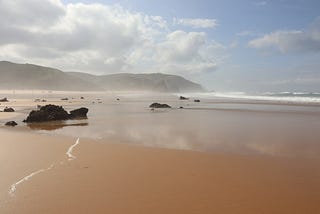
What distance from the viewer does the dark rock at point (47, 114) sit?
15566mm

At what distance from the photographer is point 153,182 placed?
5.65m

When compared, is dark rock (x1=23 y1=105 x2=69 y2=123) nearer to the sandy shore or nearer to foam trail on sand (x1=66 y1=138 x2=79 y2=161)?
foam trail on sand (x1=66 y1=138 x2=79 y2=161)

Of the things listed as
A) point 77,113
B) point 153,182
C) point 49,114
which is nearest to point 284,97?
point 77,113

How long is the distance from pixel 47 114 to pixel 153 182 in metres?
12.0

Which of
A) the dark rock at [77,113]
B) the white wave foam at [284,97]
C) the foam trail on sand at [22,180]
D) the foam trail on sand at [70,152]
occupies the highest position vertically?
the white wave foam at [284,97]

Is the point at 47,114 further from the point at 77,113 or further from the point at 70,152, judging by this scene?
the point at 70,152

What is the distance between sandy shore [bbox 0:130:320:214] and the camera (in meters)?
4.57

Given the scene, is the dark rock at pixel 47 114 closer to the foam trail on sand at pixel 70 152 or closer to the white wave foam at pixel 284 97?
the foam trail on sand at pixel 70 152

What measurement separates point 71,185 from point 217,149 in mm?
4540

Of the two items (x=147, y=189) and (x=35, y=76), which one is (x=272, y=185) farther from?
(x=35, y=76)

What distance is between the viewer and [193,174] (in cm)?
620

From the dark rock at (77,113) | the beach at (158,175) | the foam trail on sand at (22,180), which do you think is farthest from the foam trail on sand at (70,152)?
the dark rock at (77,113)

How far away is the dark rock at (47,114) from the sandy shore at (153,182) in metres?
7.36

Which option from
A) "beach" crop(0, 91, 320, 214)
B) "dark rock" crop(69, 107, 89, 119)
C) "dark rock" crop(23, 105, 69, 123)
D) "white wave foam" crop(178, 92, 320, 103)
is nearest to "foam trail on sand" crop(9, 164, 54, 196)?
"beach" crop(0, 91, 320, 214)
